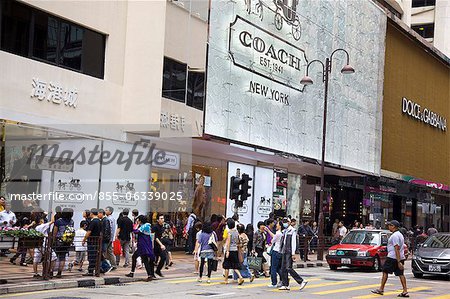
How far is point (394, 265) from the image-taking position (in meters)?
17.0

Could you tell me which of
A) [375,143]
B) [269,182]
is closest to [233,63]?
[269,182]

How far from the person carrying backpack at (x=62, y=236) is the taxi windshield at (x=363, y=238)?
37.5ft

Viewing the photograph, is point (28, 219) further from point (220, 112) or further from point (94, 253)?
point (220, 112)

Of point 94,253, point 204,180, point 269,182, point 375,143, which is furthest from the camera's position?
point 375,143

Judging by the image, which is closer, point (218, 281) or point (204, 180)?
point (218, 281)

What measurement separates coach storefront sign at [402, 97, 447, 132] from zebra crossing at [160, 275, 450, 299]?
2920cm

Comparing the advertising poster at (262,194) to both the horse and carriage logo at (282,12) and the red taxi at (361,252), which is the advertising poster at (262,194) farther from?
the red taxi at (361,252)

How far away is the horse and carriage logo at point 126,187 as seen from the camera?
25438 millimetres

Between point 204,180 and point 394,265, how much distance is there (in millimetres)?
14123

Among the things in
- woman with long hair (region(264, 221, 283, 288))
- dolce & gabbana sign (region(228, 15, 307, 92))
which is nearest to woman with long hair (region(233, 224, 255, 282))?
woman with long hair (region(264, 221, 283, 288))

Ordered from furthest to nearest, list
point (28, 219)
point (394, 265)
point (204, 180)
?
point (204, 180) < point (28, 219) < point (394, 265)

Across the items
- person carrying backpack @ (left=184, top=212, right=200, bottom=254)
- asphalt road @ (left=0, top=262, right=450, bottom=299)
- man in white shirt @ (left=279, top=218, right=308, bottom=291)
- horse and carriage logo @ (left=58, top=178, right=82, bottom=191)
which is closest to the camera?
asphalt road @ (left=0, top=262, right=450, bottom=299)

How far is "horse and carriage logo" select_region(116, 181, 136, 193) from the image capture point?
83.5 ft

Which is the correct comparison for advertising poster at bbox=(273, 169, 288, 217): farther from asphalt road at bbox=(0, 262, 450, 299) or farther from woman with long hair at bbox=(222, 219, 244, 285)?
woman with long hair at bbox=(222, 219, 244, 285)
